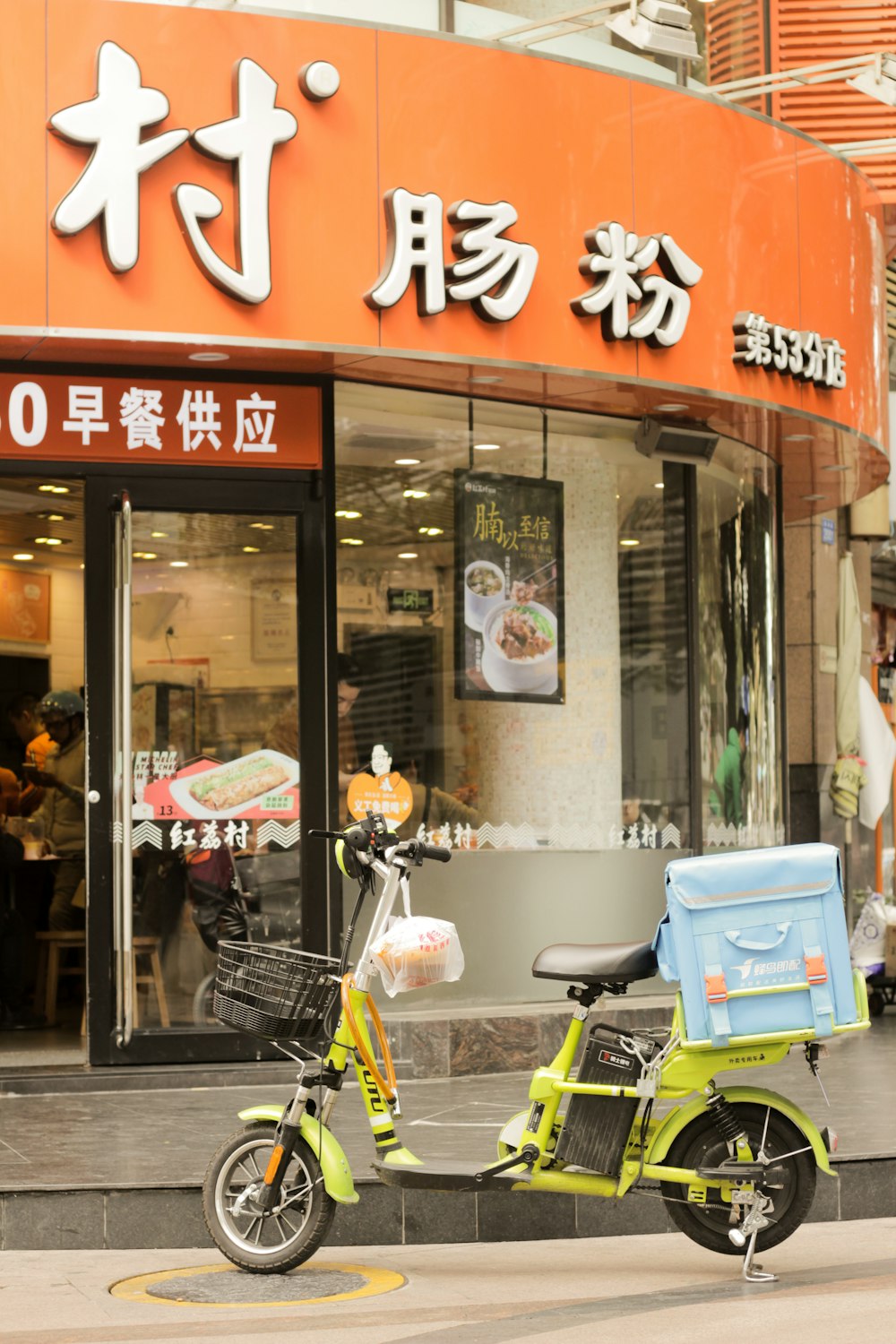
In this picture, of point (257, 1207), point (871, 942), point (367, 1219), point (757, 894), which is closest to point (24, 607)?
point (871, 942)

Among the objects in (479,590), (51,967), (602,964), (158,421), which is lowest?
(51,967)

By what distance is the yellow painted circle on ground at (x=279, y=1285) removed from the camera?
5445 mm

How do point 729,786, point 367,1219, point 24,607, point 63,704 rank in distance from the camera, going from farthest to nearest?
1. point 24,607
2. point 63,704
3. point 729,786
4. point 367,1219

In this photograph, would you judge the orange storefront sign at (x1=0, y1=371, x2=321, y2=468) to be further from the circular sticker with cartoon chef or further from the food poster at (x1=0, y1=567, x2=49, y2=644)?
the food poster at (x1=0, y1=567, x2=49, y2=644)

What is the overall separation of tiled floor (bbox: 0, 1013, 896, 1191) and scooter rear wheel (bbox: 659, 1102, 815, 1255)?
1243mm

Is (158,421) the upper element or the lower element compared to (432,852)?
upper

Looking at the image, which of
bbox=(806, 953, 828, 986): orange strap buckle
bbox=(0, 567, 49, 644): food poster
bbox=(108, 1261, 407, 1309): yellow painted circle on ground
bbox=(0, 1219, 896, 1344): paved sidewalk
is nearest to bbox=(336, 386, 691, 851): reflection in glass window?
bbox=(0, 1219, 896, 1344): paved sidewalk

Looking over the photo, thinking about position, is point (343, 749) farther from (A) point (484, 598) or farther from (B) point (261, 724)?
(A) point (484, 598)

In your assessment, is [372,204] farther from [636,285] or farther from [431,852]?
[431,852]

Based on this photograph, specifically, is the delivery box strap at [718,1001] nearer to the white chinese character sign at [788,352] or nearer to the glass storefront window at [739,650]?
the white chinese character sign at [788,352]

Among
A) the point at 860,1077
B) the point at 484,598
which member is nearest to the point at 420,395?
the point at 484,598

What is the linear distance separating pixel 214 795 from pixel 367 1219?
120 inches

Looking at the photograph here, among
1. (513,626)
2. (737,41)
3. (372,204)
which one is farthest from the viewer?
(737,41)

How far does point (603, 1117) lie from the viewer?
18.4 feet
